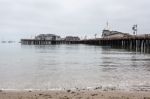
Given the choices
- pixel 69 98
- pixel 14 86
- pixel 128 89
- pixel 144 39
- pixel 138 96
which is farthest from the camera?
pixel 144 39

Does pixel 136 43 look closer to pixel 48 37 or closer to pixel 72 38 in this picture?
pixel 48 37

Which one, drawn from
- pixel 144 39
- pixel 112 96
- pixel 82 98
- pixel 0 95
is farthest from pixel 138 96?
pixel 144 39

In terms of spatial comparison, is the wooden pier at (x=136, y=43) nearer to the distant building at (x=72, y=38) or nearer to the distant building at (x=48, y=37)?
the distant building at (x=48, y=37)

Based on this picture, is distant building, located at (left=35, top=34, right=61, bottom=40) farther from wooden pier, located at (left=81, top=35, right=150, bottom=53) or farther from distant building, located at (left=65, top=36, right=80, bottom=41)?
wooden pier, located at (left=81, top=35, right=150, bottom=53)

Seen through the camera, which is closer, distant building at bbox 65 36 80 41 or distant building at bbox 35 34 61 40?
distant building at bbox 35 34 61 40

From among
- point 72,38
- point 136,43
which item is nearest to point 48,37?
point 72,38

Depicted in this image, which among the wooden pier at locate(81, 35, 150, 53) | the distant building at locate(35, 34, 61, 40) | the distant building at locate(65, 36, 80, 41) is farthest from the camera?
the distant building at locate(65, 36, 80, 41)

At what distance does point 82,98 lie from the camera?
39.2ft

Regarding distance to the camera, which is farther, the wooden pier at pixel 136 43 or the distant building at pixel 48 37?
the distant building at pixel 48 37

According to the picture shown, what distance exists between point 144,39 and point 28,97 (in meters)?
47.3

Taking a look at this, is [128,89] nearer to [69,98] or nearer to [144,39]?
[69,98]

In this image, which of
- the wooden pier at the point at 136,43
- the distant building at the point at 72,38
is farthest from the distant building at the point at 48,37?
the wooden pier at the point at 136,43

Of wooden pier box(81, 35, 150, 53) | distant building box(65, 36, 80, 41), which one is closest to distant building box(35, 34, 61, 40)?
distant building box(65, 36, 80, 41)

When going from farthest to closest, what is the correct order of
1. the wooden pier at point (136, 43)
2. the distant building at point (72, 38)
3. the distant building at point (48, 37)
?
the distant building at point (72, 38) → the distant building at point (48, 37) → the wooden pier at point (136, 43)
